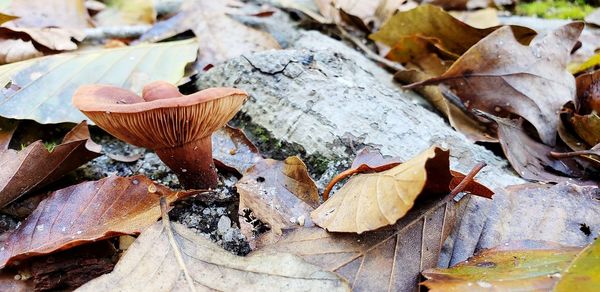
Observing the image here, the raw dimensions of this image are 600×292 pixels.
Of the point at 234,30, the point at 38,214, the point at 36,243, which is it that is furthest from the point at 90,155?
the point at 234,30

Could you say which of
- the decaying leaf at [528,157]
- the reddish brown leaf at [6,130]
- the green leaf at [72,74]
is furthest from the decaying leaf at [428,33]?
the reddish brown leaf at [6,130]

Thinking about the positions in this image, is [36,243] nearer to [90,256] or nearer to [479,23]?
[90,256]

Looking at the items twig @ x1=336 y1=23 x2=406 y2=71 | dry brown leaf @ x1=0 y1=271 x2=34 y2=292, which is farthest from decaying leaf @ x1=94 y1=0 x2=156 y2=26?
dry brown leaf @ x1=0 y1=271 x2=34 y2=292

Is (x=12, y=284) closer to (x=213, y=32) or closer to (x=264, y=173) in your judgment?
(x=264, y=173)

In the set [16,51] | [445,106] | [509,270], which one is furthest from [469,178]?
[16,51]

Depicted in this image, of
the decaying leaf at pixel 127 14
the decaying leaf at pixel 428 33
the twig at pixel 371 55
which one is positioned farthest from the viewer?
the decaying leaf at pixel 127 14

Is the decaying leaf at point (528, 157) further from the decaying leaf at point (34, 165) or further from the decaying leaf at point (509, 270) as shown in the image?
the decaying leaf at point (34, 165)
